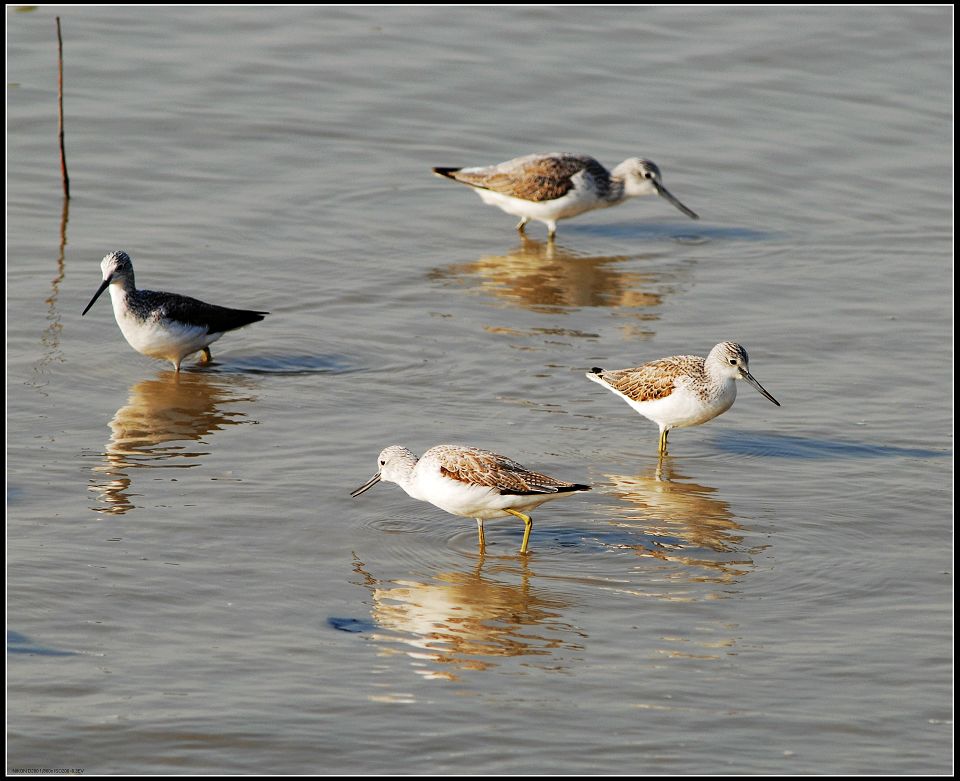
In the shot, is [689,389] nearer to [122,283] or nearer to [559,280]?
[559,280]

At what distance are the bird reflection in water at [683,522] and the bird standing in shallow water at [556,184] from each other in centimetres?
621

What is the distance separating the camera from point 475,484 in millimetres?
9992

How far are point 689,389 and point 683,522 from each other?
1421 millimetres

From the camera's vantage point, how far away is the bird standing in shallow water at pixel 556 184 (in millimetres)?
17625

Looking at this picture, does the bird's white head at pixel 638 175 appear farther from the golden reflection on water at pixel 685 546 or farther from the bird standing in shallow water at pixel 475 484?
the bird standing in shallow water at pixel 475 484

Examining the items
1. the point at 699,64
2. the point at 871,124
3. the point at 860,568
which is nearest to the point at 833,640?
the point at 860,568

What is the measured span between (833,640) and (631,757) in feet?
5.99

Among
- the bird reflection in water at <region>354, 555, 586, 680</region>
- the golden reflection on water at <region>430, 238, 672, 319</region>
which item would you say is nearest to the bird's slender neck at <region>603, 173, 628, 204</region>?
the golden reflection on water at <region>430, 238, 672, 319</region>

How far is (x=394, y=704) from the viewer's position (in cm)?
813

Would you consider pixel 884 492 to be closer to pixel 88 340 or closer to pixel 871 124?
pixel 88 340

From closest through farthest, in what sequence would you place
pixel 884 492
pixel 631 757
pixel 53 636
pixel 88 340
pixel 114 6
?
pixel 631 757 < pixel 53 636 < pixel 884 492 < pixel 88 340 < pixel 114 6

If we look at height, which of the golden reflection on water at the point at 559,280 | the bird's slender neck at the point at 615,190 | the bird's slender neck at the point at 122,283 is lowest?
the golden reflection on water at the point at 559,280

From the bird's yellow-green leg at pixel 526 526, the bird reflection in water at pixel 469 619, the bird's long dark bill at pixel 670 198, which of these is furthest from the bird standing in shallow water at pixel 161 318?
the bird's long dark bill at pixel 670 198

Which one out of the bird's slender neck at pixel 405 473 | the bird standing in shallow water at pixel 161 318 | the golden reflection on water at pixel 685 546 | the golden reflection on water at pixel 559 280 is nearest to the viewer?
the golden reflection on water at pixel 685 546
